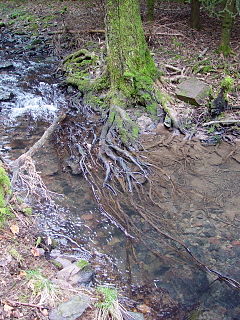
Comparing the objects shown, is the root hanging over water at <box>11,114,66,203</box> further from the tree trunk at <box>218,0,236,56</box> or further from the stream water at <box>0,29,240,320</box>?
the tree trunk at <box>218,0,236,56</box>

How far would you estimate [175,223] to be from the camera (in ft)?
18.1

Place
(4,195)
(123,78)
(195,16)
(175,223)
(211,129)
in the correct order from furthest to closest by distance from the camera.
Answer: (195,16) < (123,78) < (211,129) < (175,223) < (4,195)

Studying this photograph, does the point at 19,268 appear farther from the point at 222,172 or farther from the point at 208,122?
the point at 208,122

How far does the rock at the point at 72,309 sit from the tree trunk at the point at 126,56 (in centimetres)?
593

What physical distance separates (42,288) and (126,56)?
6845mm

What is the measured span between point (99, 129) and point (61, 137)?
92 cm

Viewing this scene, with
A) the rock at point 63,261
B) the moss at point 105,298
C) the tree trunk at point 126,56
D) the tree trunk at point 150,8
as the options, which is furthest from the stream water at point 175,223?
the tree trunk at point 150,8

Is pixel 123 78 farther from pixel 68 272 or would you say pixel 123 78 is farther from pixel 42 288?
pixel 42 288

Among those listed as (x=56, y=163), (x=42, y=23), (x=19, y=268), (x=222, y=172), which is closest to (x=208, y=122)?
→ (x=222, y=172)

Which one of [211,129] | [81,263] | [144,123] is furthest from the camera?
[144,123]

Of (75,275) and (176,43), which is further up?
(75,275)

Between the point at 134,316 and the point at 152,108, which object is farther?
the point at 152,108

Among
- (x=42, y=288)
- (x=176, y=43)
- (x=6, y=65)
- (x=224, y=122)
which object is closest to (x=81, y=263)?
(x=42, y=288)

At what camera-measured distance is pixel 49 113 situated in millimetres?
9375
